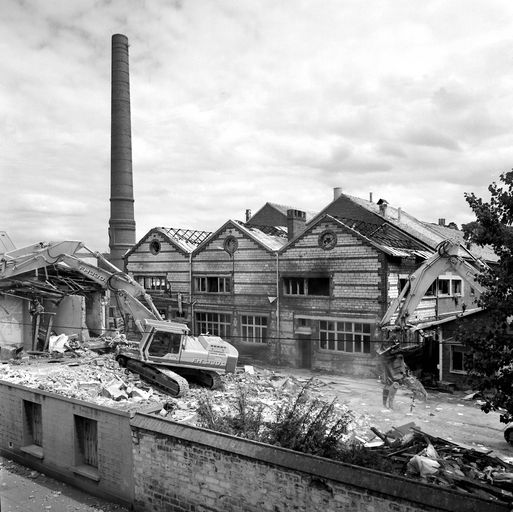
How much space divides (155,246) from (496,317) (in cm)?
2584

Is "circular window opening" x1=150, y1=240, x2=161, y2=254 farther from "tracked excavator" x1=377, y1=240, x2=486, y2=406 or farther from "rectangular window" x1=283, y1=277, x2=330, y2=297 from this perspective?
"tracked excavator" x1=377, y1=240, x2=486, y2=406

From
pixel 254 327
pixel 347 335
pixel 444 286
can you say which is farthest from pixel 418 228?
pixel 254 327

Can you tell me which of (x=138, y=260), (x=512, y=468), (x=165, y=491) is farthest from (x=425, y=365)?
(x=138, y=260)

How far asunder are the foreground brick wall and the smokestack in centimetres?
2726

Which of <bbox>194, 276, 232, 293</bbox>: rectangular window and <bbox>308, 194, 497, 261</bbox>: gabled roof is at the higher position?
<bbox>308, 194, 497, 261</bbox>: gabled roof

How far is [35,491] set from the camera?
11.6m

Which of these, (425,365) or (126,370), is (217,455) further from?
(425,365)

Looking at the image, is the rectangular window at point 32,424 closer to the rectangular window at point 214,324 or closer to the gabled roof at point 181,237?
the rectangular window at point 214,324

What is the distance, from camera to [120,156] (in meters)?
35.6

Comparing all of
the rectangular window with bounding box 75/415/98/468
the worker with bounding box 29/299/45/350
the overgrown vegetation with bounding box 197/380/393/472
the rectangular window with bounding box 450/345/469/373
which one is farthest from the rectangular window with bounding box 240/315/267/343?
the overgrown vegetation with bounding box 197/380/393/472

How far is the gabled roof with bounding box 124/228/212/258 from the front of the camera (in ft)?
97.7

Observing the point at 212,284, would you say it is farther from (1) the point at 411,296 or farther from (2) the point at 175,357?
(1) the point at 411,296

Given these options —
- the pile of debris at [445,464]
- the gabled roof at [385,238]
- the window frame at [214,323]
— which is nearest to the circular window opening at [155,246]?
the window frame at [214,323]

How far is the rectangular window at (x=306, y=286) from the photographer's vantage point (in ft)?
79.6
